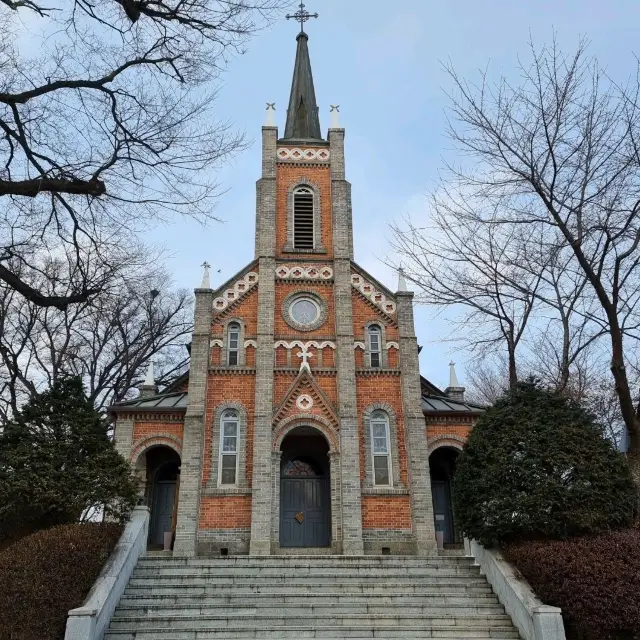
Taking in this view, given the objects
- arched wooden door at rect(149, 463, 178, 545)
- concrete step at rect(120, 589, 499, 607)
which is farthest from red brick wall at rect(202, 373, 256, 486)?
concrete step at rect(120, 589, 499, 607)

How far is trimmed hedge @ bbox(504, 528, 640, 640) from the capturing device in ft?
33.4

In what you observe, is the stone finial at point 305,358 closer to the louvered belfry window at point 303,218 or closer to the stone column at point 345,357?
the stone column at point 345,357

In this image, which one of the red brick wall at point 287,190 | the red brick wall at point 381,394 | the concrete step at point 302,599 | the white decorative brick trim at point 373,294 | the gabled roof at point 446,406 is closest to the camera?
the concrete step at point 302,599

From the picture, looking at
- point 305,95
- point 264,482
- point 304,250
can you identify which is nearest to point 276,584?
point 264,482

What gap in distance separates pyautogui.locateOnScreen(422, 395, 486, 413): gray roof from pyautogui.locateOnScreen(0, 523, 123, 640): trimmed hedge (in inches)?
459

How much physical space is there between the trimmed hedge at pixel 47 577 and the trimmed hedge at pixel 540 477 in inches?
296

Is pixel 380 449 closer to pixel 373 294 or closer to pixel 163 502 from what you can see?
pixel 373 294

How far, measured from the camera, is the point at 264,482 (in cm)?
1905

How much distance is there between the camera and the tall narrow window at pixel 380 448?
1975 centimetres

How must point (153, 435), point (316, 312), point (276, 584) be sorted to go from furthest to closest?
point (316, 312) → point (153, 435) → point (276, 584)

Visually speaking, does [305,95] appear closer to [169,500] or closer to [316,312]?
[316,312]

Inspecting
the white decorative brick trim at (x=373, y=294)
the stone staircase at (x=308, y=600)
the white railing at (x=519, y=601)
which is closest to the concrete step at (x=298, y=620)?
the stone staircase at (x=308, y=600)

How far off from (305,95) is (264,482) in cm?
1839

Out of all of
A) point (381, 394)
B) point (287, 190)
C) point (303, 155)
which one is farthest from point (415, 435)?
point (303, 155)
